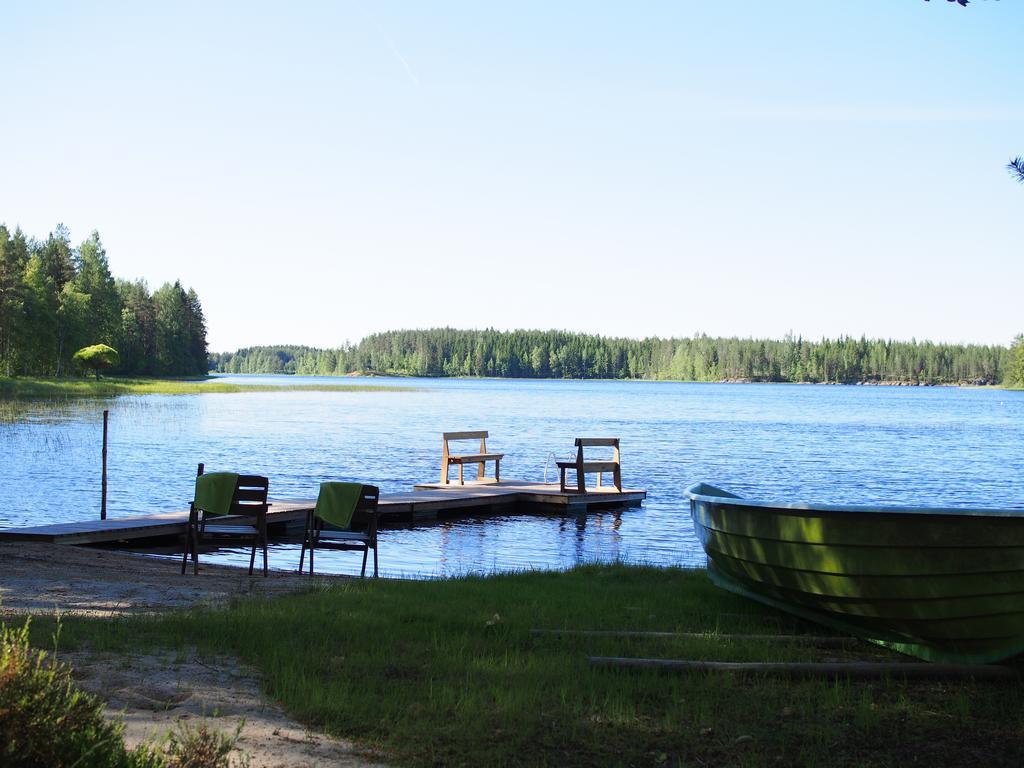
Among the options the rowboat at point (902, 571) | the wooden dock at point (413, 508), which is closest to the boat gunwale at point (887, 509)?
the rowboat at point (902, 571)

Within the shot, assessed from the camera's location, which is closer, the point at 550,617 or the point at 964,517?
the point at 964,517

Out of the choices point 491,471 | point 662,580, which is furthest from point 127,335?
point 662,580

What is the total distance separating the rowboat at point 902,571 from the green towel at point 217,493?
603cm

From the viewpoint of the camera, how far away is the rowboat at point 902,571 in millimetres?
6062

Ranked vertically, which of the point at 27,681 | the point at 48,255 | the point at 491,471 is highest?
the point at 48,255

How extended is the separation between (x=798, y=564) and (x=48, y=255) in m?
84.0

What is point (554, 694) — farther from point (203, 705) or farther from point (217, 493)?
point (217, 493)

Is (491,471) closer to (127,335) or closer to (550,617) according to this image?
(550,617)

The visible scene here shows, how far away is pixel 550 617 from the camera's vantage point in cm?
808

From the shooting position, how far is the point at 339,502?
1086 cm

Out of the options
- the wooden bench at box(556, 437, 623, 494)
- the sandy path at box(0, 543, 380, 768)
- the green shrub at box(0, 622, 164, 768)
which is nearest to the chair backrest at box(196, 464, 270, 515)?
the sandy path at box(0, 543, 380, 768)

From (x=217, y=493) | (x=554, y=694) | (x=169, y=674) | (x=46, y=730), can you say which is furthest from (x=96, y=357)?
(x=46, y=730)

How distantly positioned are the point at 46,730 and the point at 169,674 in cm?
251

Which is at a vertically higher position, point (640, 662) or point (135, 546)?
point (640, 662)
